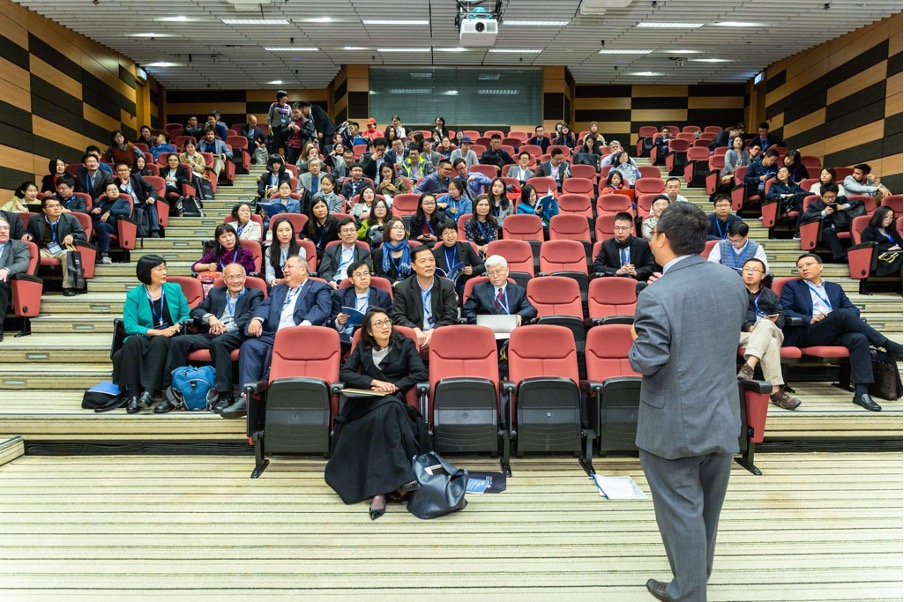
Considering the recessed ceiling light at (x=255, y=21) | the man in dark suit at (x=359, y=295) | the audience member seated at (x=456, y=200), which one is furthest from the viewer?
the recessed ceiling light at (x=255, y=21)

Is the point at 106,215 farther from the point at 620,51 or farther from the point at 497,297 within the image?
the point at 620,51

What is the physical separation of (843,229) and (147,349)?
6425 mm

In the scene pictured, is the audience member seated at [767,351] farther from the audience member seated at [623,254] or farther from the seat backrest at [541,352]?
the audience member seated at [623,254]

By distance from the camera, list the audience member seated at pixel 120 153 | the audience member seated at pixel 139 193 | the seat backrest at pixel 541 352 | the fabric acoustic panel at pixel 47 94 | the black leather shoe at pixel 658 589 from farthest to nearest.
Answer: the audience member seated at pixel 120 153, the fabric acoustic panel at pixel 47 94, the audience member seated at pixel 139 193, the seat backrest at pixel 541 352, the black leather shoe at pixel 658 589

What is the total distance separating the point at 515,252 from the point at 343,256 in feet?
4.79

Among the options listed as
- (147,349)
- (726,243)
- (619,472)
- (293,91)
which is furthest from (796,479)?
(293,91)

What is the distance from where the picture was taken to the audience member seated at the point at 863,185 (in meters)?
7.03

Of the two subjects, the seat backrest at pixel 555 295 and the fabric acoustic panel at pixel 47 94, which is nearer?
the seat backrest at pixel 555 295

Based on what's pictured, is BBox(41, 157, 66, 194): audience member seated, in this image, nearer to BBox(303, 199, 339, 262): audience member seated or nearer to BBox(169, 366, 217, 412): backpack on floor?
BBox(303, 199, 339, 262): audience member seated

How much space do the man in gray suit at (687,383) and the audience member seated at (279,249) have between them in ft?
11.9

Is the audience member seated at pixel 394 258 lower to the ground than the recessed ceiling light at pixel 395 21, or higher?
lower

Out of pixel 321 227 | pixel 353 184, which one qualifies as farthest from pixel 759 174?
pixel 321 227

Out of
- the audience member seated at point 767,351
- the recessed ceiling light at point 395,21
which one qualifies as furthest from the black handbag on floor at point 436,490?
the recessed ceiling light at point 395,21

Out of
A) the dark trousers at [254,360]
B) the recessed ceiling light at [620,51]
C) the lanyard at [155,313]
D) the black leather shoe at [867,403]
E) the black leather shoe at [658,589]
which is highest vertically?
the recessed ceiling light at [620,51]
